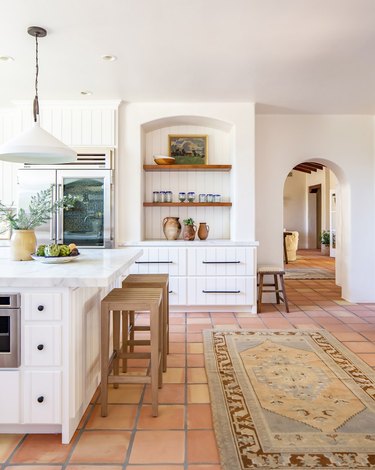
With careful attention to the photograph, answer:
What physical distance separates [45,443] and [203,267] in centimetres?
296

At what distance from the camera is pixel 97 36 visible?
310 centimetres

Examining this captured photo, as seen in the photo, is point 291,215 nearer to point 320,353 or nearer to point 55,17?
point 320,353

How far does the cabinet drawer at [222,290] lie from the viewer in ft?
15.5

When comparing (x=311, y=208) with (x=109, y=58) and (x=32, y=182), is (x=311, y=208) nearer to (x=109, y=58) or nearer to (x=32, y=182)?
(x=32, y=182)

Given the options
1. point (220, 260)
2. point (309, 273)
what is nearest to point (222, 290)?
point (220, 260)

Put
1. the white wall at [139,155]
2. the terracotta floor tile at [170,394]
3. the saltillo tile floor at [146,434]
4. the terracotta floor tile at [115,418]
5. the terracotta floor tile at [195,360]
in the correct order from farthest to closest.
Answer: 1. the white wall at [139,155]
2. the terracotta floor tile at [195,360]
3. the terracotta floor tile at [170,394]
4. the terracotta floor tile at [115,418]
5. the saltillo tile floor at [146,434]

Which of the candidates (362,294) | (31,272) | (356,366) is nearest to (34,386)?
(31,272)

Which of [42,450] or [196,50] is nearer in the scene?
[42,450]

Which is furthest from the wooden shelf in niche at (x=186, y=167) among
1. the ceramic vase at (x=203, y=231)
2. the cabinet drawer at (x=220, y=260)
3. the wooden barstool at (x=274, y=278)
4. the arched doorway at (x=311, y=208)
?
the arched doorway at (x=311, y=208)

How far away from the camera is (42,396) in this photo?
1958mm

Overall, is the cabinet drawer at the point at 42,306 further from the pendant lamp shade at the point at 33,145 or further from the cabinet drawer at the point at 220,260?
the cabinet drawer at the point at 220,260

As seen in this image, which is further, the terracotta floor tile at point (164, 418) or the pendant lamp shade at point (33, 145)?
the pendant lamp shade at point (33, 145)

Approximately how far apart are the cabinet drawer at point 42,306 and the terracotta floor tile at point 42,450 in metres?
0.63

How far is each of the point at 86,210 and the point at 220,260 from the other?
170cm
